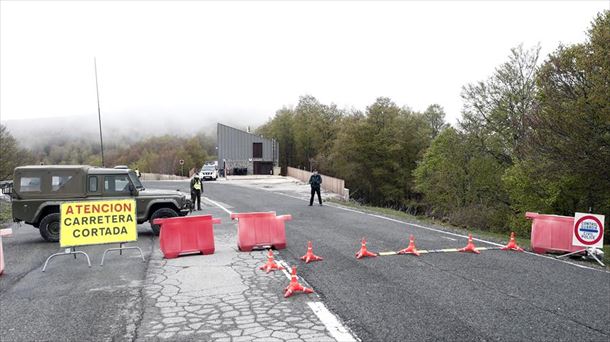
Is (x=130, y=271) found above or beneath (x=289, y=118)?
beneath

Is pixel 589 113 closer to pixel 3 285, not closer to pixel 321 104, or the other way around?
pixel 3 285

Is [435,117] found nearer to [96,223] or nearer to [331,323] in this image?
[96,223]

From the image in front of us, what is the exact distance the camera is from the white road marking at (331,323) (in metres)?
5.62

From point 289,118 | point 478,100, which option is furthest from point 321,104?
point 478,100

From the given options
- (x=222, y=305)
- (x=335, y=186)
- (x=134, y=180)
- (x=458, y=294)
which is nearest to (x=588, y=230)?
(x=458, y=294)

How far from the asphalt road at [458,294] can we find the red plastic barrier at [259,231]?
467mm

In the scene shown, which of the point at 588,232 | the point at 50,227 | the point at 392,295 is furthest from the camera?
the point at 50,227

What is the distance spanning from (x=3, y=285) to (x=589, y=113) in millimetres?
20648

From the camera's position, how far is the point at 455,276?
866cm

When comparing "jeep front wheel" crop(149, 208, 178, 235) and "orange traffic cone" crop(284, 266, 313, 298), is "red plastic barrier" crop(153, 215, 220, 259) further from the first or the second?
"orange traffic cone" crop(284, 266, 313, 298)

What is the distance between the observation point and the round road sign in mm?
11133

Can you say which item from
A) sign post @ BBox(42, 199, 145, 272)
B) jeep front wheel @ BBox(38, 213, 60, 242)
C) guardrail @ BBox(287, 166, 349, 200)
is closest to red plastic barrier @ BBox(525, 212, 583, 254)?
sign post @ BBox(42, 199, 145, 272)

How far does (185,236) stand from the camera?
431 inches

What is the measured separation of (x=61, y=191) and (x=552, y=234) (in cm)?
1261
